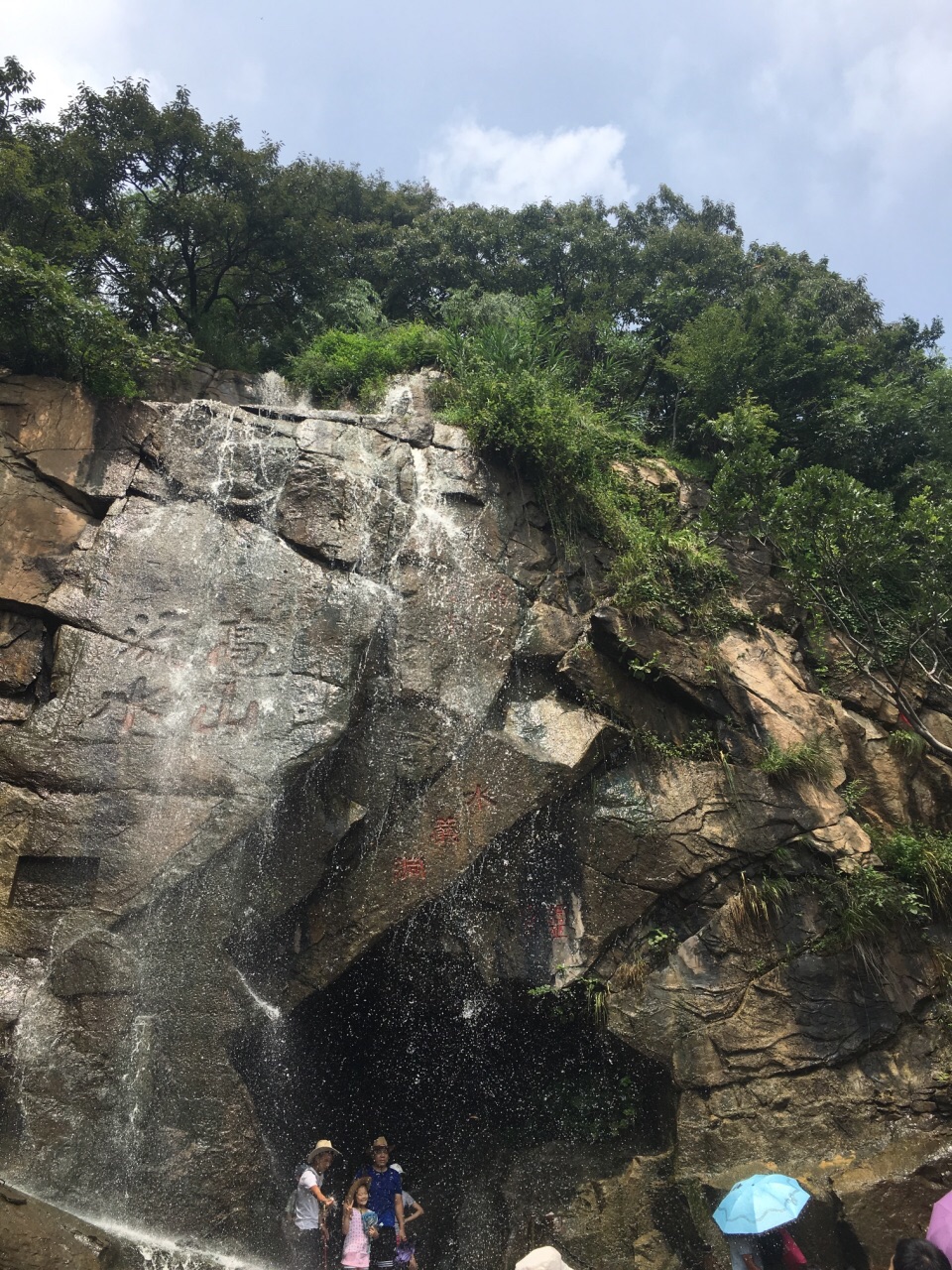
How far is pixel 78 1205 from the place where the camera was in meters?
6.85

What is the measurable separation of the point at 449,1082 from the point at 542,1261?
17.6 ft

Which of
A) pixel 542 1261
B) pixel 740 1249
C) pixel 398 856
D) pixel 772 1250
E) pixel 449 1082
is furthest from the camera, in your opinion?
pixel 449 1082

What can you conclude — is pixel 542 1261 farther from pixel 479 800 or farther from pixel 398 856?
pixel 479 800

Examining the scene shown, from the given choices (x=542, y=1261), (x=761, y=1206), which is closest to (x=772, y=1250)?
(x=761, y=1206)

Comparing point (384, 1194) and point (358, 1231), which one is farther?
point (384, 1194)

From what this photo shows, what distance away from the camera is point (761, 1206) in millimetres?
5430

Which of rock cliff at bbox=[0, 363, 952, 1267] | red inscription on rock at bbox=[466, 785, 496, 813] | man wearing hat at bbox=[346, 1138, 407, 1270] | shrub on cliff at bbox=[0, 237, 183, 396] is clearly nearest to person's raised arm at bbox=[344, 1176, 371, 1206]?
man wearing hat at bbox=[346, 1138, 407, 1270]

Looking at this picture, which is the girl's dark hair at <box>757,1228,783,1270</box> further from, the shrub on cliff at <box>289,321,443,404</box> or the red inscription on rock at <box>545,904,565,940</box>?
the shrub on cliff at <box>289,321,443,404</box>

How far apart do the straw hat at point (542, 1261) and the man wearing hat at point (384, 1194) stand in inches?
133

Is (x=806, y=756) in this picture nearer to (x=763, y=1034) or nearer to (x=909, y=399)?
(x=763, y=1034)

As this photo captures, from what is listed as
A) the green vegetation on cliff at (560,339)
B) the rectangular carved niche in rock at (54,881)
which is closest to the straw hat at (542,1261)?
the rectangular carved niche in rock at (54,881)

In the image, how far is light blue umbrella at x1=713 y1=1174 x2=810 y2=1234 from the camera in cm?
534

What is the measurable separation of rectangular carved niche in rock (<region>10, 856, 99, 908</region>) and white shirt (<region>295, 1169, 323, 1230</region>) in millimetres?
2971

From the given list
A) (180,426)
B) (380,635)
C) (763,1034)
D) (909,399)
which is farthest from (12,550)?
(909,399)
